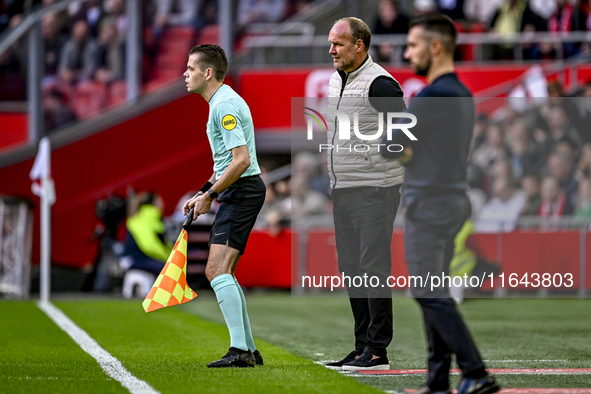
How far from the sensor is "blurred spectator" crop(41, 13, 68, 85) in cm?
1642

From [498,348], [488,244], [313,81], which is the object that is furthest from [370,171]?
[313,81]

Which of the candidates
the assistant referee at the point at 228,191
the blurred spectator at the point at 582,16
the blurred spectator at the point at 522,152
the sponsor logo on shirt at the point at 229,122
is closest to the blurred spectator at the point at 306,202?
the blurred spectator at the point at 522,152

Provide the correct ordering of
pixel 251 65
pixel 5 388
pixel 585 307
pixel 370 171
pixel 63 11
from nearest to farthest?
pixel 5 388 < pixel 370 171 < pixel 585 307 < pixel 63 11 < pixel 251 65

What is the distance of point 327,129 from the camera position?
6277 millimetres

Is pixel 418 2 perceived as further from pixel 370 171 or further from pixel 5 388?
pixel 5 388

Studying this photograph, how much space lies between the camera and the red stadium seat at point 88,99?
16969 mm

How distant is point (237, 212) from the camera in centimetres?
585

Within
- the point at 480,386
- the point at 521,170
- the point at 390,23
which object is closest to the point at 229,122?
the point at 480,386

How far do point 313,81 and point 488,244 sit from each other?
469 cm

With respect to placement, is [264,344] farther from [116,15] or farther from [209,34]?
[209,34]

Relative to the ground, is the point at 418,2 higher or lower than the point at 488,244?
higher

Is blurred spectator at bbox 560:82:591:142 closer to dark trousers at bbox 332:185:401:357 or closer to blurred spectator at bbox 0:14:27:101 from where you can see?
blurred spectator at bbox 0:14:27:101

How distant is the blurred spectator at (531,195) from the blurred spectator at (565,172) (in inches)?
12.0

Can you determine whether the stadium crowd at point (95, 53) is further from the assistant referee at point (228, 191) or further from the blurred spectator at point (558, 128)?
the assistant referee at point (228, 191)
